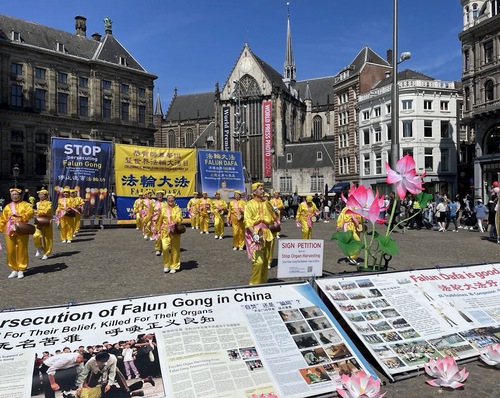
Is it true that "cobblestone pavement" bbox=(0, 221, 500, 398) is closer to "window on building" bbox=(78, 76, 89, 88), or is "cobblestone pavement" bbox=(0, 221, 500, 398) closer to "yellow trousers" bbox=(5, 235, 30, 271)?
"yellow trousers" bbox=(5, 235, 30, 271)

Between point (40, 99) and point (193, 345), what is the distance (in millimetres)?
52405

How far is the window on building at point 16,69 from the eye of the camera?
45728 mm

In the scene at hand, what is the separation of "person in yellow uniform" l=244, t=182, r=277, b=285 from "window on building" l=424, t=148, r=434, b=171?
3522 cm

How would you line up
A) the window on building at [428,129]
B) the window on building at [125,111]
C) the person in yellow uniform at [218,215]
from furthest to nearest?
1. the window on building at [125,111]
2. the window on building at [428,129]
3. the person in yellow uniform at [218,215]

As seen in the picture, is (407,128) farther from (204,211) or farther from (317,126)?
(317,126)

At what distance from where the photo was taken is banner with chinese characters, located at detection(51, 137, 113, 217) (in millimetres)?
18922

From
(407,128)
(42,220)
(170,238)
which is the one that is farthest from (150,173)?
(407,128)

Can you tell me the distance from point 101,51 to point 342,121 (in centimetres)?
3249

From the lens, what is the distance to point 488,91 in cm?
3145

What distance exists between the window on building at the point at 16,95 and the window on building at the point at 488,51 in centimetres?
4706

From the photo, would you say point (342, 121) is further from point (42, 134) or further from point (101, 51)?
point (42, 134)

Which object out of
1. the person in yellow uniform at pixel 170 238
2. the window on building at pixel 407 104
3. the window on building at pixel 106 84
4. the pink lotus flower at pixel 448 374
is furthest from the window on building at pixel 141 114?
the pink lotus flower at pixel 448 374

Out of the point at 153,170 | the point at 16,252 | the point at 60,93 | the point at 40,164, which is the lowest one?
the point at 16,252

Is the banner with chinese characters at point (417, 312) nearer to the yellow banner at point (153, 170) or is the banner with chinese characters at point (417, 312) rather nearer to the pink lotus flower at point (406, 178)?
the pink lotus flower at point (406, 178)
